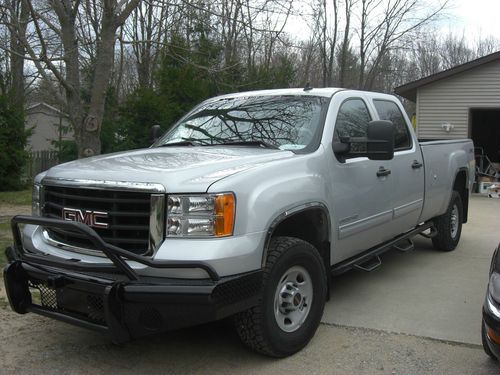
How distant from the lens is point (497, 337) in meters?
3.00

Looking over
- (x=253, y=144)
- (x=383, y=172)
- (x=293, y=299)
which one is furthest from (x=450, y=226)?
(x=293, y=299)

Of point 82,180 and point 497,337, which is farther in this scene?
point 82,180

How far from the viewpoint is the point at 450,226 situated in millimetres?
7234

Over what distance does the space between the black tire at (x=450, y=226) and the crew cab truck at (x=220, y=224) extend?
2335 millimetres

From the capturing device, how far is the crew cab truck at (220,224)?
10.2ft

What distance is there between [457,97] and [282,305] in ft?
46.0

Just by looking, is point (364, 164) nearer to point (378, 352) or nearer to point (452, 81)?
point (378, 352)

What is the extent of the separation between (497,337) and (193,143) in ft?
9.32

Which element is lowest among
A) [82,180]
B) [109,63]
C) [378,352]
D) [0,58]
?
[378,352]

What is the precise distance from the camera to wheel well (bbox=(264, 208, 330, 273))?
4043 mm

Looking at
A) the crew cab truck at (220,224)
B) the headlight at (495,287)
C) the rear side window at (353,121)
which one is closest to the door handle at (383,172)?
the crew cab truck at (220,224)

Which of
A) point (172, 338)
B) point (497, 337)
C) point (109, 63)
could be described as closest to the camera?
point (497, 337)

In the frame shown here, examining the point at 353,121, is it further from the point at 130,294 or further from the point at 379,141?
the point at 130,294

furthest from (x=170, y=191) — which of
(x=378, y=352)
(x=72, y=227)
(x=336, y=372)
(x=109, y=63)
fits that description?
(x=109, y=63)
